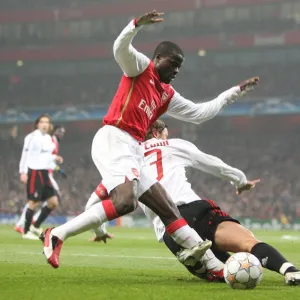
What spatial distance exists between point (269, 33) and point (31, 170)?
2335cm

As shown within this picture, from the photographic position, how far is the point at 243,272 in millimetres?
5543

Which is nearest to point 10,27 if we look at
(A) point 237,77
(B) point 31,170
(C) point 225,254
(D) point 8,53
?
(D) point 8,53

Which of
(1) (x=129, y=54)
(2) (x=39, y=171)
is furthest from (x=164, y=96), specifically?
(2) (x=39, y=171)

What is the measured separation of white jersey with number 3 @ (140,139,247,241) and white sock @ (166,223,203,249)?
1.98 feet

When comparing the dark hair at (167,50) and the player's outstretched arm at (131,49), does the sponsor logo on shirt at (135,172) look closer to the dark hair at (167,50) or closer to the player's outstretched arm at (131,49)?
the player's outstretched arm at (131,49)

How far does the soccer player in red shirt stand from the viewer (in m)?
5.88

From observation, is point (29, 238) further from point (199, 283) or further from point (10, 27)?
point (10, 27)

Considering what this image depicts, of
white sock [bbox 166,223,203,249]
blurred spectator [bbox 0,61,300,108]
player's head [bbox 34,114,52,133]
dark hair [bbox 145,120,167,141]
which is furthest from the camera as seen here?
blurred spectator [bbox 0,61,300,108]

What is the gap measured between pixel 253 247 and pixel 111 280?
44.1 inches

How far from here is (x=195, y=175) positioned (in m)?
32.8

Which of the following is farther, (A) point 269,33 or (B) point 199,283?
(A) point 269,33

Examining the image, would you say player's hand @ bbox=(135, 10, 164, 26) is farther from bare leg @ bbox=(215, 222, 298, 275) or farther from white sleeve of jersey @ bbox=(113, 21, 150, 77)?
bare leg @ bbox=(215, 222, 298, 275)

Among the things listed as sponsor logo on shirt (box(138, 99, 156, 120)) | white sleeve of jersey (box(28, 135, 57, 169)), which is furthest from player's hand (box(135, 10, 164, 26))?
white sleeve of jersey (box(28, 135, 57, 169))

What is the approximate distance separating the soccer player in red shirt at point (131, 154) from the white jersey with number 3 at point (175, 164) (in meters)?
0.48
